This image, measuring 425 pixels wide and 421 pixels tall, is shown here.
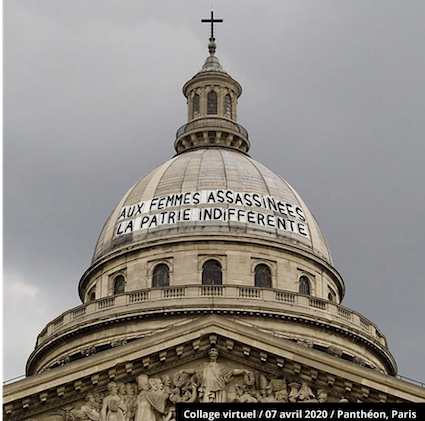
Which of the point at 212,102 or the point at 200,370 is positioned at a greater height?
the point at 212,102

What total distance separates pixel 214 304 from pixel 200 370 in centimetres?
3222

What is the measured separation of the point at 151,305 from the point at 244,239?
783cm

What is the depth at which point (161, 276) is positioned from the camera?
80562 mm

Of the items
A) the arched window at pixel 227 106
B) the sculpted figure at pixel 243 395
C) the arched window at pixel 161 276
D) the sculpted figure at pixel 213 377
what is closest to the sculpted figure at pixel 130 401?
the sculpted figure at pixel 213 377

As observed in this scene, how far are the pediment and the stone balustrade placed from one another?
31688 millimetres

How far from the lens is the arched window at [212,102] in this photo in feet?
311

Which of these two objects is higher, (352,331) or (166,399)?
(352,331)

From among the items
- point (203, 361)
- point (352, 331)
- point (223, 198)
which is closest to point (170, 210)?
point (223, 198)

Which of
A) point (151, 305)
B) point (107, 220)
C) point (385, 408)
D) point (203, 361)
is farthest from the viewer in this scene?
point (107, 220)

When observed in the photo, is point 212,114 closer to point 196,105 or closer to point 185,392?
point 196,105

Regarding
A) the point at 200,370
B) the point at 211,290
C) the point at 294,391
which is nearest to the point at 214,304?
the point at 211,290

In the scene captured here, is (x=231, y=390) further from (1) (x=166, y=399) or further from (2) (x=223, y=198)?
(2) (x=223, y=198)

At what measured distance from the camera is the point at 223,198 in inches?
3253

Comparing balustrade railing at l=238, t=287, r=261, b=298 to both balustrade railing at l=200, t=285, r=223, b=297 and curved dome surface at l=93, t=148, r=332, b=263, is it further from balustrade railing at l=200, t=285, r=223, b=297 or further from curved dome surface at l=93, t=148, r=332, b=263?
curved dome surface at l=93, t=148, r=332, b=263
